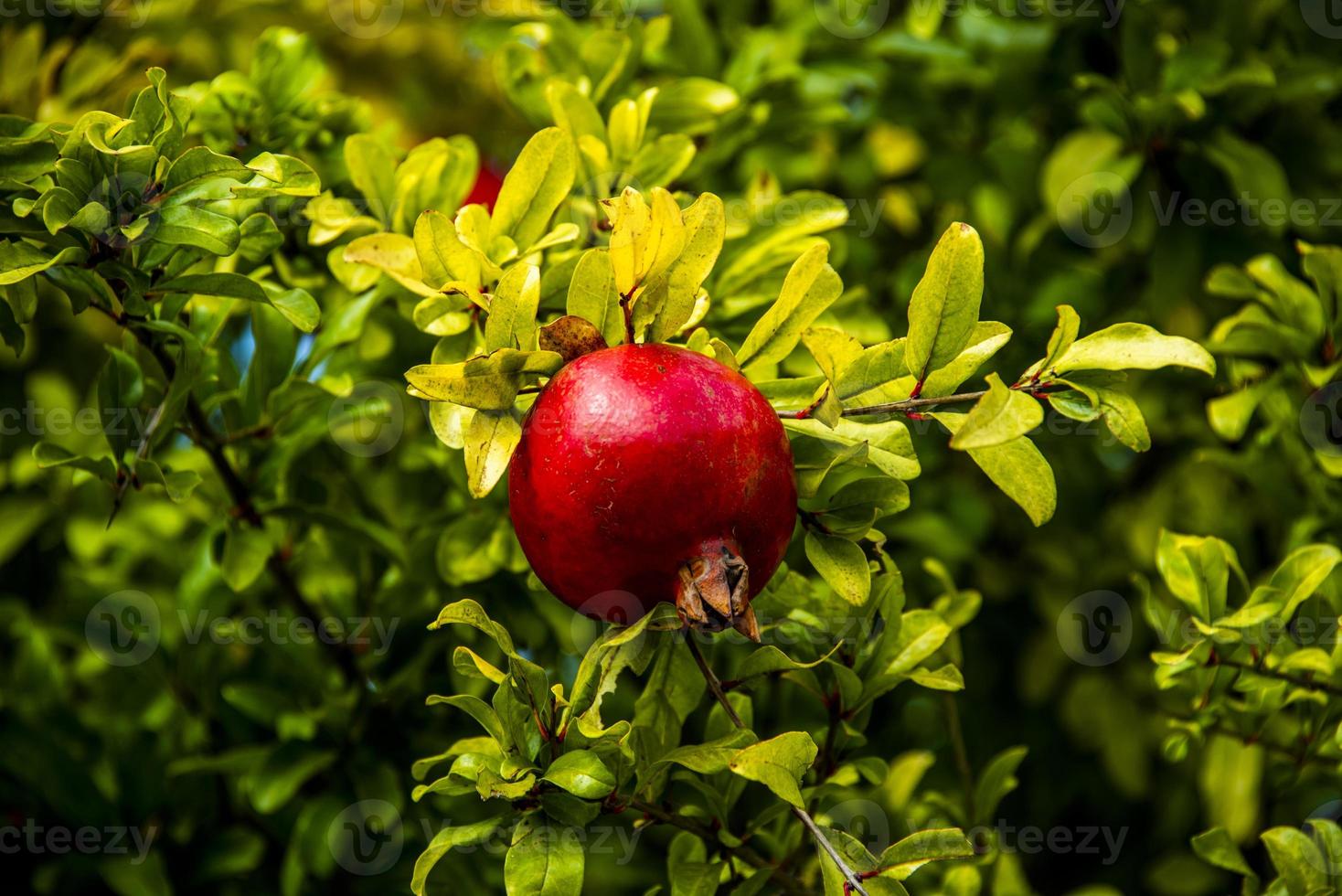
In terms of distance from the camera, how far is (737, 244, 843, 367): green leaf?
0.78 meters

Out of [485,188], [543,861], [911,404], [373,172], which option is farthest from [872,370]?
[485,188]

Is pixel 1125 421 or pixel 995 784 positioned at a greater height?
pixel 1125 421

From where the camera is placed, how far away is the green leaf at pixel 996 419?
64 cm

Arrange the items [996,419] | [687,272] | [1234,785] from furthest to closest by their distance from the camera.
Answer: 1. [1234,785]
2. [687,272]
3. [996,419]

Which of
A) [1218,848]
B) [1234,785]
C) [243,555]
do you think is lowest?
[1234,785]

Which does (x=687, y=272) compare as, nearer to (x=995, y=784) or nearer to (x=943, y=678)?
(x=943, y=678)

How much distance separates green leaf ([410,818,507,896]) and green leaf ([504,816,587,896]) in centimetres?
2

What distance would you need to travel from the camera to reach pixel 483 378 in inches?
28.0

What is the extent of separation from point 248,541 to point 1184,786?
4.00 feet

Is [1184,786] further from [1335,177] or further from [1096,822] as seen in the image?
[1335,177]

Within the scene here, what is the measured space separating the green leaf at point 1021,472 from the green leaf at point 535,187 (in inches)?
12.5

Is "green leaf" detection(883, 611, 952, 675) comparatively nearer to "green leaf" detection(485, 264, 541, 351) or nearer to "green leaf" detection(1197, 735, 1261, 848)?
"green leaf" detection(485, 264, 541, 351)

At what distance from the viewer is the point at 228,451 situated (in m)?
1.09

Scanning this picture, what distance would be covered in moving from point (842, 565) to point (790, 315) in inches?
6.5
